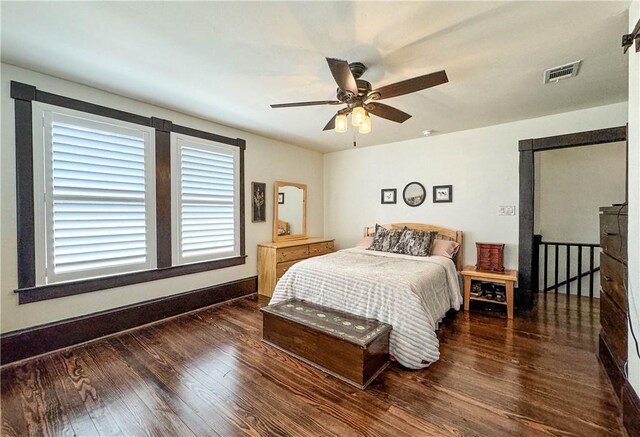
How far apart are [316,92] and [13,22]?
7.20ft

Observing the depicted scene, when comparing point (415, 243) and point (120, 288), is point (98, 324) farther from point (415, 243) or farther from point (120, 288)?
point (415, 243)

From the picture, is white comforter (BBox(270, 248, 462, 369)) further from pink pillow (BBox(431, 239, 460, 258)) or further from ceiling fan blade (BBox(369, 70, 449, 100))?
→ ceiling fan blade (BBox(369, 70, 449, 100))

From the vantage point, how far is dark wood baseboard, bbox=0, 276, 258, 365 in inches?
90.7

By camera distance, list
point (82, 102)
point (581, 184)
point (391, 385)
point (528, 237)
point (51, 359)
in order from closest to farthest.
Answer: point (391, 385), point (51, 359), point (82, 102), point (528, 237), point (581, 184)

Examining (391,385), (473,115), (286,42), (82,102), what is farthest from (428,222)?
(82,102)

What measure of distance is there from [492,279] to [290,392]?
2803 mm

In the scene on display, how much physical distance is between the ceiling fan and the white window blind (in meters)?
1.88

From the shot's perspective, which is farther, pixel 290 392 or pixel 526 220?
pixel 526 220

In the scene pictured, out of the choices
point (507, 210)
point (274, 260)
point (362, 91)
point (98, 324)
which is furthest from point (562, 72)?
point (98, 324)

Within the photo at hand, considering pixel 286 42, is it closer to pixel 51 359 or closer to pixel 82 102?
pixel 82 102

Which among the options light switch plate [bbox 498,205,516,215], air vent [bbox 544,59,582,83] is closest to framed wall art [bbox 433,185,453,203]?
light switch plate [bbox 498,205,516,215]

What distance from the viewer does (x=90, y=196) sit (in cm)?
264

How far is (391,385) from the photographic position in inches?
79.8

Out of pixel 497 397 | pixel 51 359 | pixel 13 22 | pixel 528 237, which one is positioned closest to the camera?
pixel 13 22
